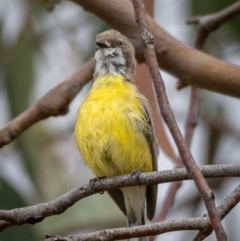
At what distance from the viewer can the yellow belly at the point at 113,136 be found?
2670mm

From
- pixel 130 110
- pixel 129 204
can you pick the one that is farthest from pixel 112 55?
pixel 129 204

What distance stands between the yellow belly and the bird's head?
0.24 meters

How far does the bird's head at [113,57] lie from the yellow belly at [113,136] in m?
0.24

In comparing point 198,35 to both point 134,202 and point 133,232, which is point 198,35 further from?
point 133,232

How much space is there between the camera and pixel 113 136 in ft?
8.73

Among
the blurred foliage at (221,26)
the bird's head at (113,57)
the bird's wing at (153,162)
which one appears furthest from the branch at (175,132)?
the blurred foliage at (221,26)

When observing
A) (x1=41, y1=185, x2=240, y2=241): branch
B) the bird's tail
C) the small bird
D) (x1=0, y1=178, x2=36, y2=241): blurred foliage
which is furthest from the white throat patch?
(x1=41, y1=185, x2=240, y2=241): branch

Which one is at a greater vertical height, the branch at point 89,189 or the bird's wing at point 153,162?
the bird's wing at point 153,162

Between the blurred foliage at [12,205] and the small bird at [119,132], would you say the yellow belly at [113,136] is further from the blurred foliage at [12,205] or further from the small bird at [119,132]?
the blurred foliage at [12,205]

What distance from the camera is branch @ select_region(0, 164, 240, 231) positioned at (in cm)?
179

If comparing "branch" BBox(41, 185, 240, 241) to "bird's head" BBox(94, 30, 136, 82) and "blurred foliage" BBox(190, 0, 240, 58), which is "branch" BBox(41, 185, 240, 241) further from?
"blurred foliage" BBox(190, 0, 240, 58)

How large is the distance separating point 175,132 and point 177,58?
1.43 m

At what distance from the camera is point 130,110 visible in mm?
2725

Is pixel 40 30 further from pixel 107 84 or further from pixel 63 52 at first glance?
pixel 107 84
